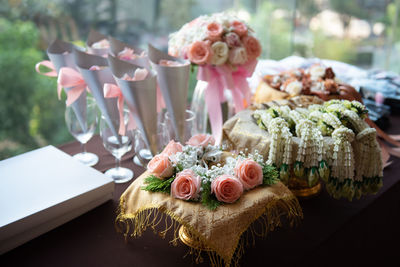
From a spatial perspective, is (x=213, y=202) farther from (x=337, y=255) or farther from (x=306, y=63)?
(x=306, y=63)

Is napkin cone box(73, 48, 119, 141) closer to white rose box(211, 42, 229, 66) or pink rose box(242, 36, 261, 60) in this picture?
white rose box(211, 42, 229, 66)

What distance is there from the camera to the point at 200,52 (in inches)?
46.6

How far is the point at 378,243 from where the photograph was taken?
1.15 metres

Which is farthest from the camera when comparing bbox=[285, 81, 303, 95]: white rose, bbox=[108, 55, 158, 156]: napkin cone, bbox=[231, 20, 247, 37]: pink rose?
bbox=[285, 81, 303, 95]: white rose

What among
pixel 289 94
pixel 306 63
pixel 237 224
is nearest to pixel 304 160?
pixel 237 224

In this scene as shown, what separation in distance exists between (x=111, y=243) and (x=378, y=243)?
0.84m

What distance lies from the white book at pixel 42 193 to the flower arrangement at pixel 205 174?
0.72 ft

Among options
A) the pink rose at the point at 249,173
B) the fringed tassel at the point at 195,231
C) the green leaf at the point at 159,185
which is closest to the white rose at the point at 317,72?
the fringed tassel at the point at 195,231

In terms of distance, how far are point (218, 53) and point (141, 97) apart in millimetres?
336

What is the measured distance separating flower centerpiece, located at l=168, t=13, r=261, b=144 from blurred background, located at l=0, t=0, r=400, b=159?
2.50 feet

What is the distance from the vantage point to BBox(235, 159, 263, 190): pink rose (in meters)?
0.77

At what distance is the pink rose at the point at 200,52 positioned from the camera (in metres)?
1.17

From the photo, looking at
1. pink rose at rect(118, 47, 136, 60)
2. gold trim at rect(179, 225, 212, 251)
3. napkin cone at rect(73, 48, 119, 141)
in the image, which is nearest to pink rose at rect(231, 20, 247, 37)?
pink rose at rect(118, 47, 136, 60)

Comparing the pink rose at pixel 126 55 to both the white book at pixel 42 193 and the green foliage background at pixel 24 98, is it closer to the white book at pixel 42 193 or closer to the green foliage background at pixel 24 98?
the white book at pixel 42 193
